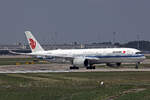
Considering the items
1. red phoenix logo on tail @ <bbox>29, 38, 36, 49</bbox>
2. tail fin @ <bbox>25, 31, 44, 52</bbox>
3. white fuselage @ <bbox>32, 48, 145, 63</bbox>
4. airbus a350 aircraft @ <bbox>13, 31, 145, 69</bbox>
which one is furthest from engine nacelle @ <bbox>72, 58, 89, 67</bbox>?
red phoenix logo on tail @ <bbox>29, 38, 36, 49</bbox>

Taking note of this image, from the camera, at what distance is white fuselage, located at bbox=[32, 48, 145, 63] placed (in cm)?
7750

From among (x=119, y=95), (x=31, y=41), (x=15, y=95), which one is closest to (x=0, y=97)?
(x=15, y=95)

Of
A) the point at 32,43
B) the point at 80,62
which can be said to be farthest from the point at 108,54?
the point at 32,43

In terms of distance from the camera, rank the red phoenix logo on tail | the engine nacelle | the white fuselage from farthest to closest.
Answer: the red phoenix logo on tail → the engine nacelle → the white fuselage

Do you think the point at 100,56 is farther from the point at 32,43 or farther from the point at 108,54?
the point at 32,43

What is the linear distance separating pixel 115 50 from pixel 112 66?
4.87m

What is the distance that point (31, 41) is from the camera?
291ft

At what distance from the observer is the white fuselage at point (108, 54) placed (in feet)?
254

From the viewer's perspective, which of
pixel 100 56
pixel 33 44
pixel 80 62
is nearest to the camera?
pixel 80 62

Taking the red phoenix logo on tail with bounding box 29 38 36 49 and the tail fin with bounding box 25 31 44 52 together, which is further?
the red phoenix logo on tail with bounding box 29 38 36 49

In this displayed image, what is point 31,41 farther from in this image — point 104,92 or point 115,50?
point 104,92

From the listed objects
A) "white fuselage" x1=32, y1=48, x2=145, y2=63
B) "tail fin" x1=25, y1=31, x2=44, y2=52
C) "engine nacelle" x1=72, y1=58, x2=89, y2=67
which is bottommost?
"engine nacelle" x1=72, y1=58, x2=89, y2=67

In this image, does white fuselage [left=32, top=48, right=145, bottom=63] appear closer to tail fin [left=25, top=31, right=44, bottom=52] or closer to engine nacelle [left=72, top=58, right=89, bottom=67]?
engine nacelle [left=72, top=58, right=89, bottom=67]

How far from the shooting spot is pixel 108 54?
7912 centimetres
